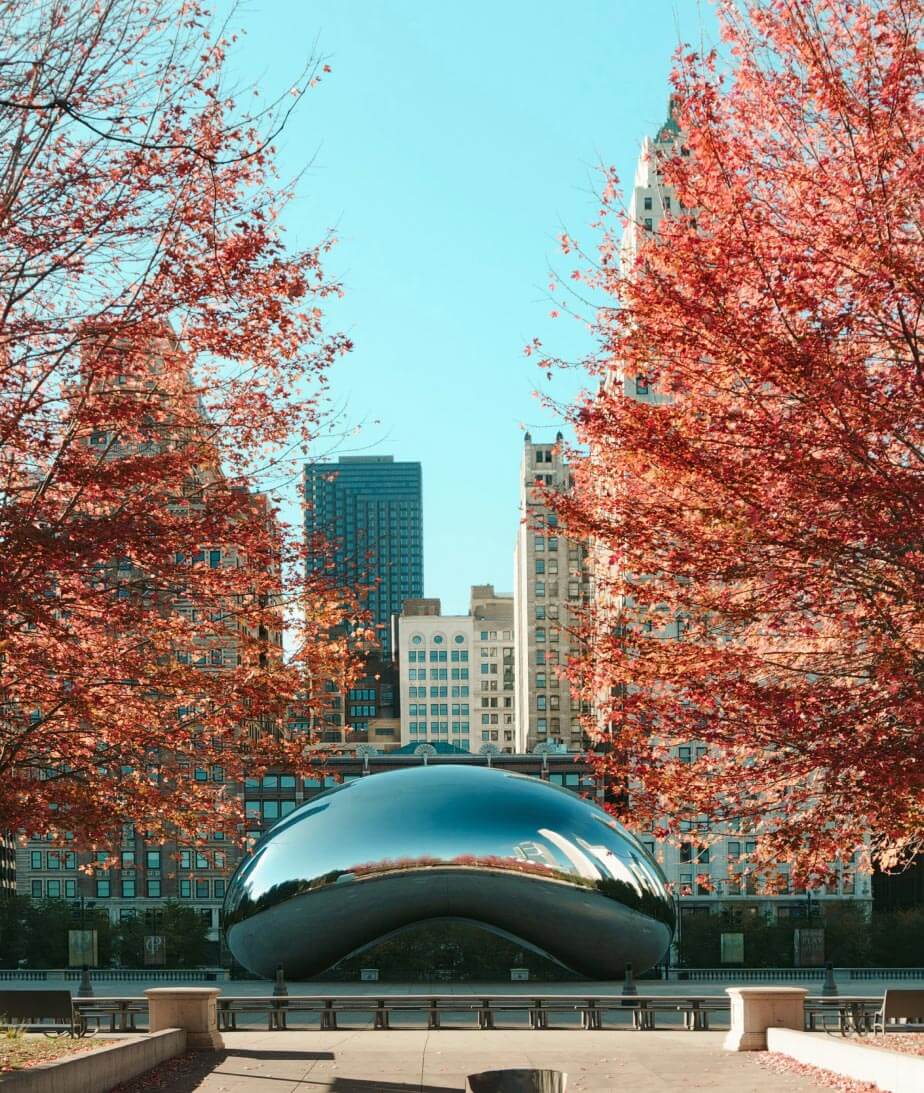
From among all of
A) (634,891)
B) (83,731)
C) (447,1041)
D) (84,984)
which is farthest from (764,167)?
(84,984)

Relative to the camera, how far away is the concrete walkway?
58.0ft

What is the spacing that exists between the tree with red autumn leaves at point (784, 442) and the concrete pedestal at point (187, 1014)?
313 inches

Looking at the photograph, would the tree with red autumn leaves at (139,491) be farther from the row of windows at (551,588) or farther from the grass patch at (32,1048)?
the row of windows at (551,588)

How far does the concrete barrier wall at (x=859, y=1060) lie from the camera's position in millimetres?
14555

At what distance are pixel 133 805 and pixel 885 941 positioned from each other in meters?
74.0

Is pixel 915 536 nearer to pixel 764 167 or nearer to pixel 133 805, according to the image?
pixel 764 167

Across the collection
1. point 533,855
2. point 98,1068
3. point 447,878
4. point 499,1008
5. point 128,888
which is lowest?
point 128,888

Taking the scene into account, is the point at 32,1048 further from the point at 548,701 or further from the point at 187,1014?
the point at 548,701

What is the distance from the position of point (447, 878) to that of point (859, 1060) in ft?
80.1

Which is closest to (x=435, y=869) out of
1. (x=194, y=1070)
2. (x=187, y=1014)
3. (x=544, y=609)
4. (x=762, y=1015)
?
(x=187, y=1014)

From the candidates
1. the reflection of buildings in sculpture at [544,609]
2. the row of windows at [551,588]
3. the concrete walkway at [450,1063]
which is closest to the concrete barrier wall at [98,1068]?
the concrete walkway at [450,1063]

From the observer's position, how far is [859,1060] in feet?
53.5

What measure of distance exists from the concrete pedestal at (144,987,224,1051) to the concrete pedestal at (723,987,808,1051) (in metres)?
7.63

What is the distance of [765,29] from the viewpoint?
1652 cm
